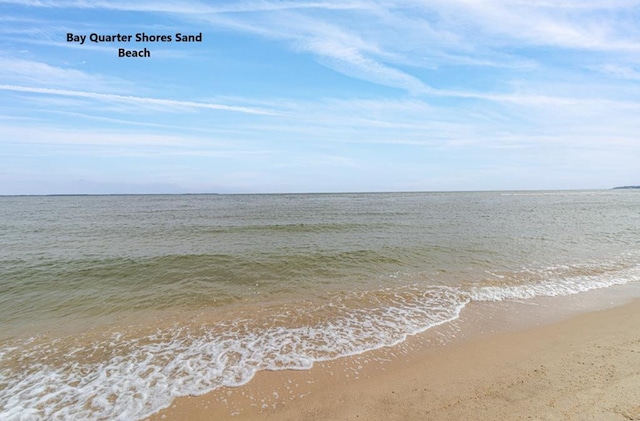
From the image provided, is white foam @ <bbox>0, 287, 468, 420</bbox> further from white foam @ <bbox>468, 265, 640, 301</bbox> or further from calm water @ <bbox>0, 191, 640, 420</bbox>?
white foam @ <bbox>468, 265, 640, 301</bbox>

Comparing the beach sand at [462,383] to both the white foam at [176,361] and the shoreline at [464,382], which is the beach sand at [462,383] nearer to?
the shoreline at [464,382]

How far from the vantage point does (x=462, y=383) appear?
205 inches

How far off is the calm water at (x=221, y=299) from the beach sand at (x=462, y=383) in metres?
0.50

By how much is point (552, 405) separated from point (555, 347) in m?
2.35

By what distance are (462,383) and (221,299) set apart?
7.34 meters

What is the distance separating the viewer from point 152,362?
6.16 metres

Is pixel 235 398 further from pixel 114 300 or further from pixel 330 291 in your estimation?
pixel 114 300

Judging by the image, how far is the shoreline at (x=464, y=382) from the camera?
4566 mm

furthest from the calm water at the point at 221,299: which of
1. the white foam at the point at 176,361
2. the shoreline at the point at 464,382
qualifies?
the shoreline at the point at 464,382

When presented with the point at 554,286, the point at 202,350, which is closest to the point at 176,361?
the point at 202,350

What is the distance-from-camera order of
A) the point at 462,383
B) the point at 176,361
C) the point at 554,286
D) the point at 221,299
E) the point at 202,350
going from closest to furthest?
the point at 462,383 < the point at 176,361 < the point at 202,350 < the point at 221,299 < the point at 554,286

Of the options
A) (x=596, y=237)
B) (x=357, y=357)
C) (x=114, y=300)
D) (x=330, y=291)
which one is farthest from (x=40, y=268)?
(x=596, y=237)

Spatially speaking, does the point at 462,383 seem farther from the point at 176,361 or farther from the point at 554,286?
the point at 554,286

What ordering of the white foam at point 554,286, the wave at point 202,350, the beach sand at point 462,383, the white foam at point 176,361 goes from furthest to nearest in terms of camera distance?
the white foam at point 554,286
the wave at point 202,350
the white foam at point 176,361
the beach sand at point 462,383
